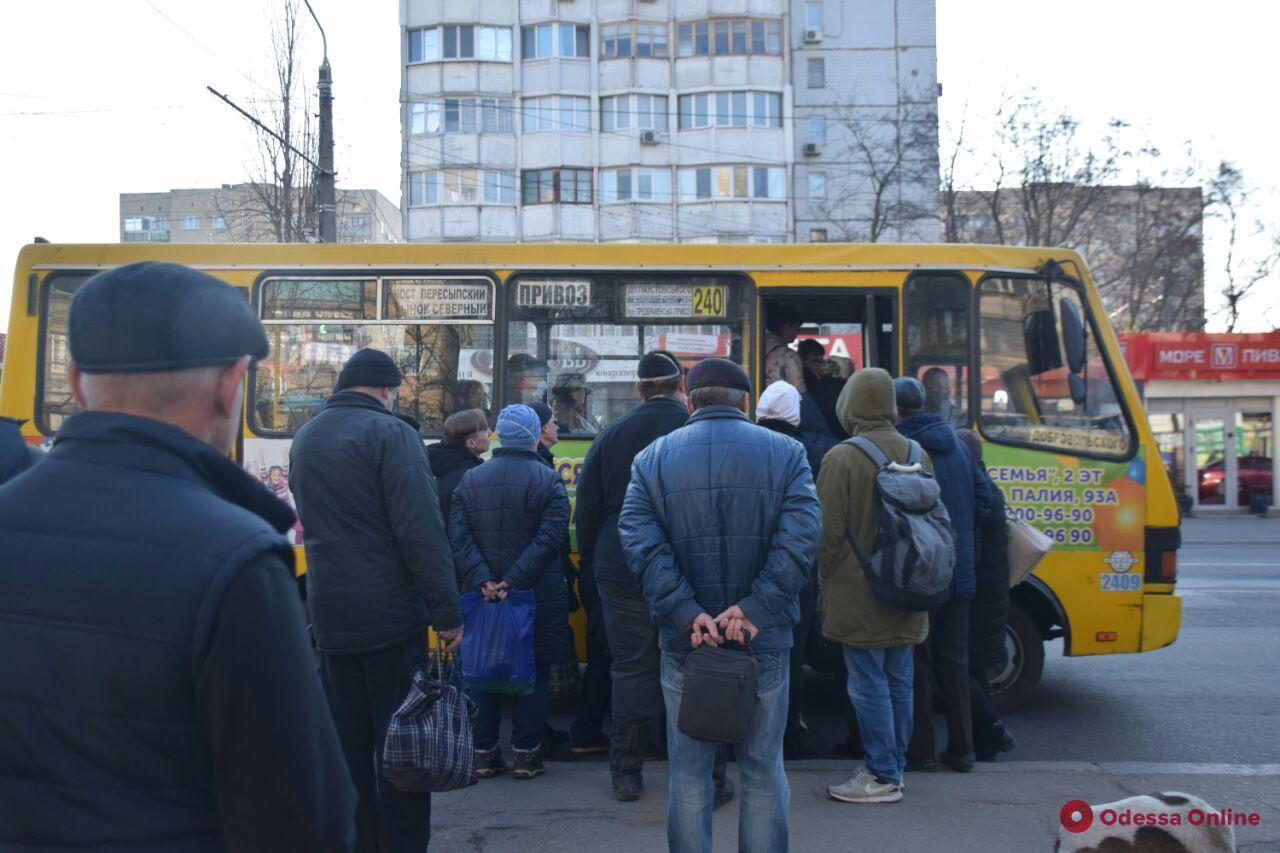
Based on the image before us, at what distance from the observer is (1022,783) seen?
5.35m

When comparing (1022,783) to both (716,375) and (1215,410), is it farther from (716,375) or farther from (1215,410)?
(1215,410)

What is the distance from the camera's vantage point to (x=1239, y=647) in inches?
361

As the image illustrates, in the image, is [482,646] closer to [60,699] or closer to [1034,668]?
[1034,668]

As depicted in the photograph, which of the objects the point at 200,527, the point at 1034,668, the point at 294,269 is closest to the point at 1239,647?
the point at 1034,668

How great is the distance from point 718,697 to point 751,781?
45cm

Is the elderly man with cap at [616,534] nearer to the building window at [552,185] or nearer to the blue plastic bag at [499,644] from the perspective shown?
the blue plastic bag at [499,644]

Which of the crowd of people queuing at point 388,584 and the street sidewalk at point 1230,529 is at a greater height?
the crowd of people queuing at point 388,584

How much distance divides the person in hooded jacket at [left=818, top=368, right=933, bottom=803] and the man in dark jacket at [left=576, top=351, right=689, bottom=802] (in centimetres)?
84

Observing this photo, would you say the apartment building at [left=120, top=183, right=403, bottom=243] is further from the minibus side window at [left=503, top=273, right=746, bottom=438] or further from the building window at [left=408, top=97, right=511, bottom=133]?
the minibus side window at [left=503, top=273, right=746, bottom=438]

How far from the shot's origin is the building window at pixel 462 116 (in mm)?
44125

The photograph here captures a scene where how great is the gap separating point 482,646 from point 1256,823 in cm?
371

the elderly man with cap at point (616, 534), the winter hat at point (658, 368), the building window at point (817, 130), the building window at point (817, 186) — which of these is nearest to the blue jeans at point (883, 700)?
the elderly man with cap at point (616, 534)

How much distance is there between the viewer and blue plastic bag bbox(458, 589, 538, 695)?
5.48 m

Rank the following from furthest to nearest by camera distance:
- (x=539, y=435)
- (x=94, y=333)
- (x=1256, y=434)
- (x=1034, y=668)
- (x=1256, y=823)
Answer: (x=1256, y=434), (x=1034, y=668), (x=539, y=435), (x=1256, y=823), (x=94, y=333)
